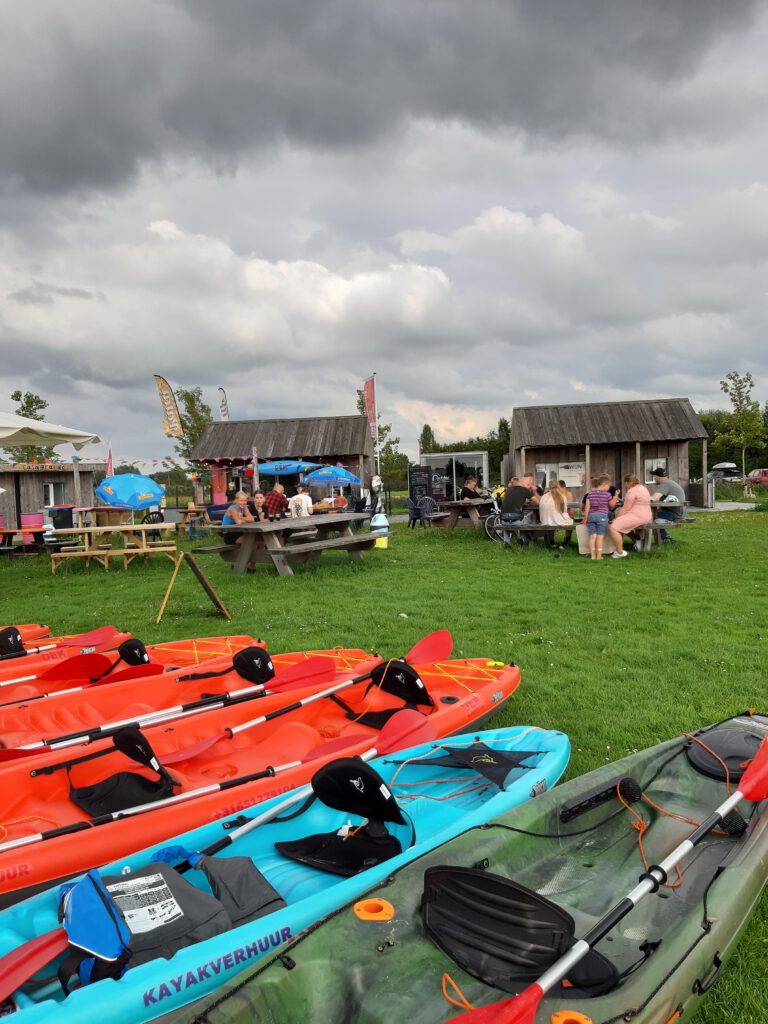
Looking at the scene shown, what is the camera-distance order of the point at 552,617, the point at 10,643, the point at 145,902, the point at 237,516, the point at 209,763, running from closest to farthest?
1. the point at 145,902
2. the point at 209,763
3. the point at 10,643
4. the point at 552,617
5. the point at 237,516

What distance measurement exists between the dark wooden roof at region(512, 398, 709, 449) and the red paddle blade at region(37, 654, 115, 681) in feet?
74.8

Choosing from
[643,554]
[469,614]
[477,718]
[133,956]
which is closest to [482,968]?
[133,956]

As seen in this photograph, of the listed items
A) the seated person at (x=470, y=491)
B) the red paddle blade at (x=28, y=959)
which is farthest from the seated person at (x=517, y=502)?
the red paddle blade at (x=28, y=959)

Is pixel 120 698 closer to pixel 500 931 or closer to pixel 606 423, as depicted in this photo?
pixel 500 931

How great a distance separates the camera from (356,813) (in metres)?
2.73

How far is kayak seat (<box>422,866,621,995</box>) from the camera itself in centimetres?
202

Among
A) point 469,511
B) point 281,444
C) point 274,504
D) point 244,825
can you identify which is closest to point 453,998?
point 244,825

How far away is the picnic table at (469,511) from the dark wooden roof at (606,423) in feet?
29.1

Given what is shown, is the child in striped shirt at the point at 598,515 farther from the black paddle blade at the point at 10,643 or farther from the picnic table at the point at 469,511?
the black paddle blade at the point at 10,643

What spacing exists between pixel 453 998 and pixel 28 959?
1.25m

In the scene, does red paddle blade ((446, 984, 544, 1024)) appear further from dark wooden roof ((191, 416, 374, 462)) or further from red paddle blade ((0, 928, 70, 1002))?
dark wooden roof ((191, 416, 374, 462))

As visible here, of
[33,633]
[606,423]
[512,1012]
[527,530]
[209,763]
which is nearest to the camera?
[512,1012]

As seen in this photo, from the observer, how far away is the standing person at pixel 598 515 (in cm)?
1223

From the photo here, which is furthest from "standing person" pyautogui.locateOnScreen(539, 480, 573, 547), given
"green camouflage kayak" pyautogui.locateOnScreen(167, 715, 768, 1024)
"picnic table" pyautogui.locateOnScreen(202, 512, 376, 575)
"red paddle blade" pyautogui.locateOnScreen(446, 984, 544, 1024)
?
"red paddle blade" pyautogui.locateOnScreen(446, 984, 544, 1024)
